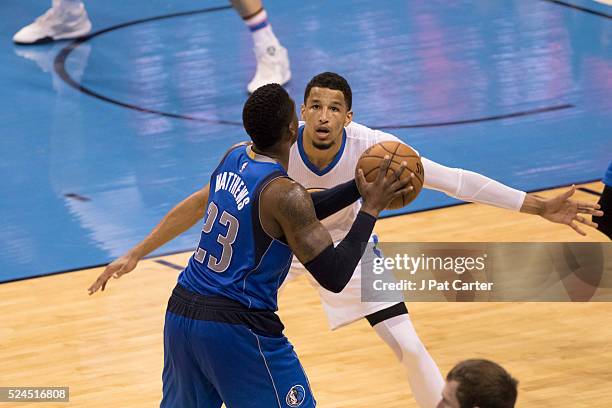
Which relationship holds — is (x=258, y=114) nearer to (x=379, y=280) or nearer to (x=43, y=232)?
(x=379, y=280)

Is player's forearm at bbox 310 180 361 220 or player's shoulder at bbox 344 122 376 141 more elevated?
player's forearm at bbox 310 180 361 220

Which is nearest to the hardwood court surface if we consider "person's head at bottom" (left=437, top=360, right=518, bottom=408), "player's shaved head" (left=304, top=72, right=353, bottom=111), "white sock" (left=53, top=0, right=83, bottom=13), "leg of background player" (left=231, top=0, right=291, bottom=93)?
"player's shaved head" (left=304, top=72, right=353, bottom=111)

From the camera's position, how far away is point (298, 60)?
11.7m

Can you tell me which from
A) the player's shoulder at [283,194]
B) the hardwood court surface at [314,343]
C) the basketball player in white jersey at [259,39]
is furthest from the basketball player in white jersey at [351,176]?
the basketball player in white jersey at [259,39]

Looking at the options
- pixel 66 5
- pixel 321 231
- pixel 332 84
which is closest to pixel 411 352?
pixel 332 84

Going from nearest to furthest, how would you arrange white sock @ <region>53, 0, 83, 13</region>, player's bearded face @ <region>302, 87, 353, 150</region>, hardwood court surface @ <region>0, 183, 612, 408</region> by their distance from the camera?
player's bearded face @ <region>302, 87, 353, 150</region>
hardwood court surface @ <region>0, 183, 612, 408</region>
white sock @ <region>53, 0, 83, 13</region>

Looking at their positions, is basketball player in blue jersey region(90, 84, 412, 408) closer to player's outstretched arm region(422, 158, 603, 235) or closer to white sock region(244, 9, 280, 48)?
player's outstretched arm region(422, 158, 603, 235)

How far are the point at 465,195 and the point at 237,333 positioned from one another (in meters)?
1.65

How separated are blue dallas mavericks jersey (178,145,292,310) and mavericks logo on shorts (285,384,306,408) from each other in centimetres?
31

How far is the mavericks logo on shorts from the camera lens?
4652mm

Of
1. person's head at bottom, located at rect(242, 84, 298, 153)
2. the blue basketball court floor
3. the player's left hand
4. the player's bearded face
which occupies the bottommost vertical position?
the blue basketball court floor

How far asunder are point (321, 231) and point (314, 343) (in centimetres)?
273

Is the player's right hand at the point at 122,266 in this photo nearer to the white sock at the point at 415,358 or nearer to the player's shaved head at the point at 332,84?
the player's shaved head at the point at 332,84

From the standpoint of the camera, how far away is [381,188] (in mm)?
4406
